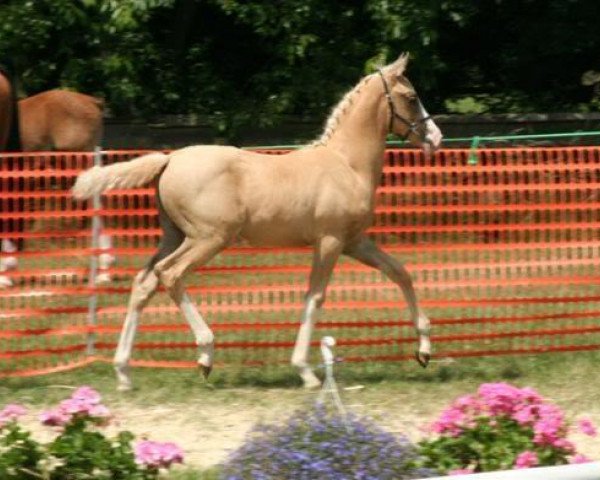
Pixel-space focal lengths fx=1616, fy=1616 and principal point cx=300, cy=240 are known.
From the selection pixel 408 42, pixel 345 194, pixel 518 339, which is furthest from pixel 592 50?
pixel 345 194

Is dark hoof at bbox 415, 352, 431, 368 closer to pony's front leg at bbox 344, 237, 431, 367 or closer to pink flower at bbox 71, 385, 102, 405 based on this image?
pony's front leg at bbox 344, 237, 431, 367

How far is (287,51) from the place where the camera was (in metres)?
18.0

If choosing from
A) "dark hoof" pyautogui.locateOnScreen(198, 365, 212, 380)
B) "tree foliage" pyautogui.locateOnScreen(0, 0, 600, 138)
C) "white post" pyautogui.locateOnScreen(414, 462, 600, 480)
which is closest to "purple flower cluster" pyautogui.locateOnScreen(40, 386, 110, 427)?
"white post" pyautogui.locateOnScreen(414, 462, 600, 480)

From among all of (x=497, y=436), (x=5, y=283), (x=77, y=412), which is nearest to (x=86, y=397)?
(x=77, y=412)

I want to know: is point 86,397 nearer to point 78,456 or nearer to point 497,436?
point 78,456

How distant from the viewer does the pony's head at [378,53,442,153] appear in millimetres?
11133

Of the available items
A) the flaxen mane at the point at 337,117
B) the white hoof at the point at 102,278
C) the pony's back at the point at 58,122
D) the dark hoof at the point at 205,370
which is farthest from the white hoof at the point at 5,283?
the pony's back at the point at 58,122

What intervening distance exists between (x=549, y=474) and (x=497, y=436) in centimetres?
196

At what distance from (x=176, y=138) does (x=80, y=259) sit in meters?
7.09

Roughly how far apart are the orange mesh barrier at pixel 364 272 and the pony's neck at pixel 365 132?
4.03ft

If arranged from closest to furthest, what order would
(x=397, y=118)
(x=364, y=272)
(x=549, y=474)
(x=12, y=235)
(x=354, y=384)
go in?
(x=549, y=474) → (x=354, y=384) → (x=397, y=118) → (x=12, y=235) → (x=364, y=272)

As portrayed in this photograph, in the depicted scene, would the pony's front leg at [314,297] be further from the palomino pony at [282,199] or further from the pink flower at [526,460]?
the pink flower at [526,460]

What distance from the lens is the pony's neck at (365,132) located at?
10992mm

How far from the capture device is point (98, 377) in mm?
11180
